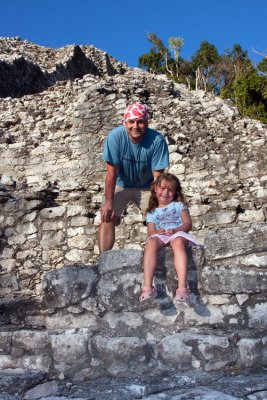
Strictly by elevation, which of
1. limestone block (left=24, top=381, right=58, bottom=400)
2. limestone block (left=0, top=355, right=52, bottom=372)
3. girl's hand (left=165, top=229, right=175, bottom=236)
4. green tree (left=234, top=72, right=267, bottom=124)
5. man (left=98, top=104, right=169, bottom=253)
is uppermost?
green tree (left=234, top=72, right=267, bottom=124)

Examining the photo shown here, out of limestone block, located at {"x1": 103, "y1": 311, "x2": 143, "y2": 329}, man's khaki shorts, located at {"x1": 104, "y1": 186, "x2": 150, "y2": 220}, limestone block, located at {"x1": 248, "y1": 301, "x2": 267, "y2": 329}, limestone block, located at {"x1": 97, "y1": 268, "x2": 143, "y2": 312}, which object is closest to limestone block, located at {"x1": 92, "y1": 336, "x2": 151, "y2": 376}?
limestone block, located at {"x1": 103, "y1": 311, "x2": 143, "y2": 329}

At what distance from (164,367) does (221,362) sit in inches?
12.7

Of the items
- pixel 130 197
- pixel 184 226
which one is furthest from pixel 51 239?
pixel 184 226

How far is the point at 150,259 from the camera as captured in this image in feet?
9.80

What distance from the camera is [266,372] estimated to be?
2.63m

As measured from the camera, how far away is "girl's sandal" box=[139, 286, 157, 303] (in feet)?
9.43

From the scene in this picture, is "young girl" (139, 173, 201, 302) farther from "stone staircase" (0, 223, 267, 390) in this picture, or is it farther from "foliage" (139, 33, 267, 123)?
"foliage" (139, 33, 267, 123)

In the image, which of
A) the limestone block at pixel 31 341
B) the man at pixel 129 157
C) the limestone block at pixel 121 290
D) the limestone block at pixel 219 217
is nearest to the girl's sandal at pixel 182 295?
the limestone block at pixel 121 290

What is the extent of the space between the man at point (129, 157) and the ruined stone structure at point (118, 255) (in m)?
0.43

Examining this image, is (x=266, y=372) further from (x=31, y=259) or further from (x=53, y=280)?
(x=31, y=259)

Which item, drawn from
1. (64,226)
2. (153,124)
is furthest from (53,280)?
(153,124)

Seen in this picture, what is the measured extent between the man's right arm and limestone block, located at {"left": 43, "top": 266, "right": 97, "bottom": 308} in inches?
32.2

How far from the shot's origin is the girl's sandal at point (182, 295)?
9.38ft

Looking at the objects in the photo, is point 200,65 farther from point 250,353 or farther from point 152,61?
point 250,353
